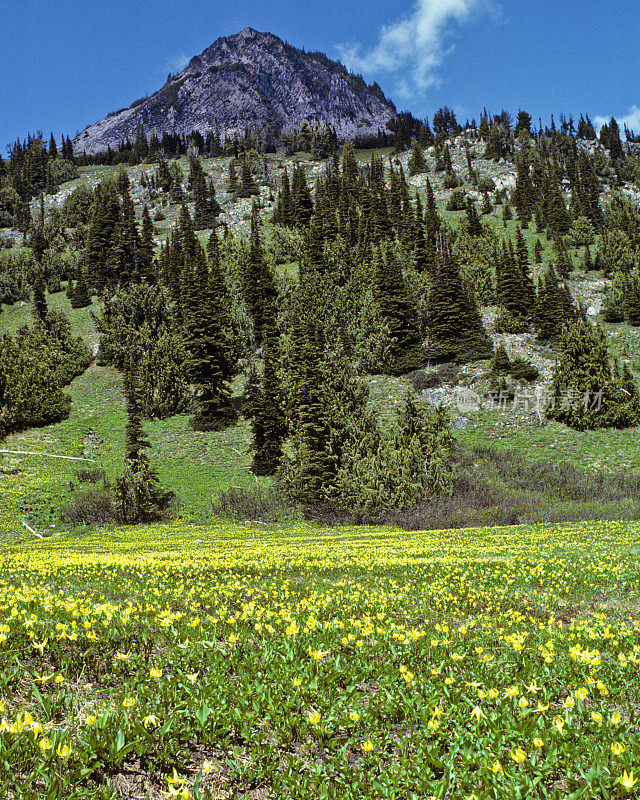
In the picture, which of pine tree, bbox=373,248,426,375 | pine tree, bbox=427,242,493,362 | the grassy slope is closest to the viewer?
the grassy slope

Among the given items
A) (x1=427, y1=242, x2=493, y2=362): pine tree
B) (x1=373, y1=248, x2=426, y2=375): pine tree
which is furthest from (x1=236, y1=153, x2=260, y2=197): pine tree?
(x1=427, y1=242, x2=493, y2=362): pine tree

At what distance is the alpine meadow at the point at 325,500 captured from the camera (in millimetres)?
3334

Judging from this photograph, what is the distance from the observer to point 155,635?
5.02 metres

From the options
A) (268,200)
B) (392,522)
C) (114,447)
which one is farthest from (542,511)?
(268,200)

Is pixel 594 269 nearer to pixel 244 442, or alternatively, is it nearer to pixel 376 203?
pixel 376 203

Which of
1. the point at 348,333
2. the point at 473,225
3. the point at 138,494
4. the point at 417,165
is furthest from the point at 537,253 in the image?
the point at 138,494

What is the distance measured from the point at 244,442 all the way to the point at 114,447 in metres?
12.3

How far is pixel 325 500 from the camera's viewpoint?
32750 mm

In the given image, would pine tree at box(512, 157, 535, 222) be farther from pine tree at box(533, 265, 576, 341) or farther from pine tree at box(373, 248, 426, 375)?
pine tree at box(373, 248, 426, 375)

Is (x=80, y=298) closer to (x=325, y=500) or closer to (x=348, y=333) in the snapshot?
(x=348, y=333)

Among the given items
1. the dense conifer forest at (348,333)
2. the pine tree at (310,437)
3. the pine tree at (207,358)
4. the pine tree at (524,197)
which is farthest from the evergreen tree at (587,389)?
the pine tree at (524,197)

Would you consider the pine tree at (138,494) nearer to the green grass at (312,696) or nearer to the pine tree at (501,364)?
the green grass at (312,696)

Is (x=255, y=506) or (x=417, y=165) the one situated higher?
(x=417, y=165)

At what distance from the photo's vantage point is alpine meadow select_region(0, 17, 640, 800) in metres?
3.33
